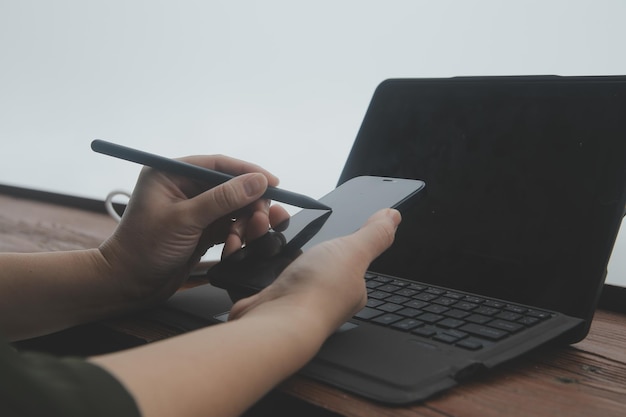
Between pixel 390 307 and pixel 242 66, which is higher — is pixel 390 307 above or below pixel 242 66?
below

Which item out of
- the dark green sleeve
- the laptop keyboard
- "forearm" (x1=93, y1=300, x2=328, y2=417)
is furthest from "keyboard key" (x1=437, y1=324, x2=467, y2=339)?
the dark green sleeve

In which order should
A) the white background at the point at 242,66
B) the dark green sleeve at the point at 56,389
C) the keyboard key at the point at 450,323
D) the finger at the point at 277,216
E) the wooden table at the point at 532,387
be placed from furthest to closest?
the white background at the point at 242,66, the finger at the point at 277,216, the keyboard key at the point at 450,323, the wooden table at the point at 532,387, the dark green sleeve at the point at 56,389

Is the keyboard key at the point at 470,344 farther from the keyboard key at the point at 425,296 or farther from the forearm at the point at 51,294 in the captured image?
the forearm at the point at 51,294

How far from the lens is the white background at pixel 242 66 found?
72 centimetres

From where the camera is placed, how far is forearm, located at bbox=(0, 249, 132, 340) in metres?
0.53

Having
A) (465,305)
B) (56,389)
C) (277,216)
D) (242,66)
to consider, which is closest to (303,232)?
(277,216)

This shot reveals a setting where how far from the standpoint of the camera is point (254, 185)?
520 millimetres

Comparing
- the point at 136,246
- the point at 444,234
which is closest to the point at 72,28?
the point at 136,246

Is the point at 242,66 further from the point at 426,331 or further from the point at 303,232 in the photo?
the point at 426,331

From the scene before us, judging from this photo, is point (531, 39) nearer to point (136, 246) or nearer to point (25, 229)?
point (136, 246)

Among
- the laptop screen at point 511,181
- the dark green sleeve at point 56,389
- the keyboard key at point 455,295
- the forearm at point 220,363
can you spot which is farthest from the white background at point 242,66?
the dark green sleeve at point 56,389

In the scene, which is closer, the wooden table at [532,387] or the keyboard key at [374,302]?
the wooden table at [532,387]

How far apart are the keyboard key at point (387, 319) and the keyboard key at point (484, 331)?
53 mm

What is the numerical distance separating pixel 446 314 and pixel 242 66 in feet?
2.26
